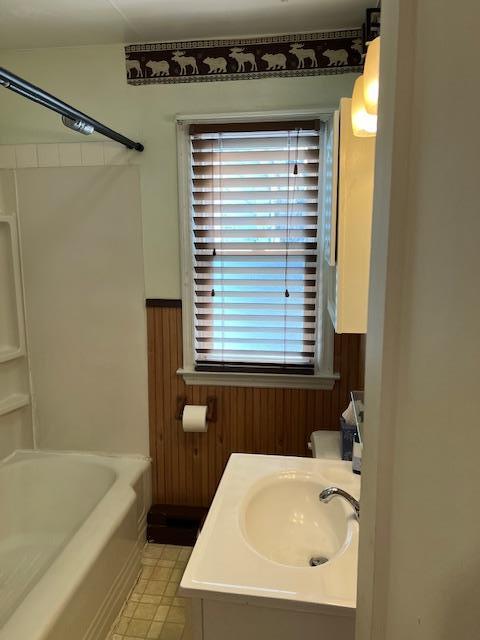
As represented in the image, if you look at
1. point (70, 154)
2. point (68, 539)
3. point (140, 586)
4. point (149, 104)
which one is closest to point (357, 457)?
Answer: point (140, 586)

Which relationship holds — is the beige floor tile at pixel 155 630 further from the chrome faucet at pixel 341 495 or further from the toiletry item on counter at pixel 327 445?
the chrome faucet at pixel 341 495

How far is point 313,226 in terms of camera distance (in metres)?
2.12

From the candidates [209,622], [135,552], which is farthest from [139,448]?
[209,622]

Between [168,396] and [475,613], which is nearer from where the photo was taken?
[475,613]

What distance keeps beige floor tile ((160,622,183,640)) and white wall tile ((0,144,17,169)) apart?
2255 millimetres

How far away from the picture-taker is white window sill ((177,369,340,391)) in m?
2.20

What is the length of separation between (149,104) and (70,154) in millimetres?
469

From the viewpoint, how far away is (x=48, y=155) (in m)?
2.23

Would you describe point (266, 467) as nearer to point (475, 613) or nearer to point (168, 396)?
point (168, 396)

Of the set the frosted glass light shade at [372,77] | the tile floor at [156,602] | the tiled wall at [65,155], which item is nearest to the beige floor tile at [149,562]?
the tile floor at [156,602]

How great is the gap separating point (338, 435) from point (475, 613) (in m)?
1.71

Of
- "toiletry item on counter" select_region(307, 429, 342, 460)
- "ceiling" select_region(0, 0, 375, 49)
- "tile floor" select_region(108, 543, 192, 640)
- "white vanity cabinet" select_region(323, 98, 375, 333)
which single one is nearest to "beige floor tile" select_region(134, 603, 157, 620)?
"tile floor" select_region(108, 543, 192, 640)

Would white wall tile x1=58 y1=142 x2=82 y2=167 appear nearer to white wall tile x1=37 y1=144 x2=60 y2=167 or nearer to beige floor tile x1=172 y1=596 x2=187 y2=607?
white wall tile x1=37 y1=144 x2=60 y2=167

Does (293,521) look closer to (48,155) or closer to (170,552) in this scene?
(170,552)
